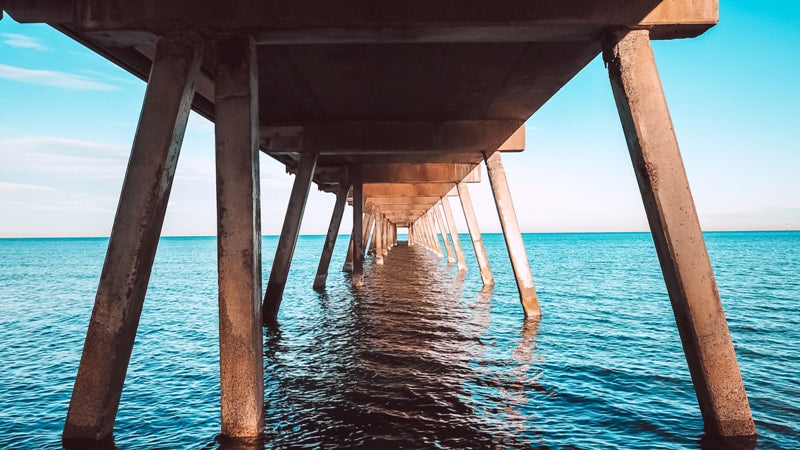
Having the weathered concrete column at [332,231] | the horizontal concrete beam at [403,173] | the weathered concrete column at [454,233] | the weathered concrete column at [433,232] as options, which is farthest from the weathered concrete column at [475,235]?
the weathered concrete column at [433,232]

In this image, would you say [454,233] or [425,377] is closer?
[425,377]

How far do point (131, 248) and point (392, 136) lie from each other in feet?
24.1

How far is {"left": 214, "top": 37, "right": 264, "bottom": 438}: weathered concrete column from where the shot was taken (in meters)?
4.49

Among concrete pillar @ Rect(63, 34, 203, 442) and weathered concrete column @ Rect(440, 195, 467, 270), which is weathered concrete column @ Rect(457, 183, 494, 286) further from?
concrete pillar @ Rect(63, 34, 203, 442)

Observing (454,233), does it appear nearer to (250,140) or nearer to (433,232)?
(433,232)

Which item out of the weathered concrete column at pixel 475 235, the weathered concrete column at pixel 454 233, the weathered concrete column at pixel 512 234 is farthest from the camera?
the weathered concrete column at pixel 454 233

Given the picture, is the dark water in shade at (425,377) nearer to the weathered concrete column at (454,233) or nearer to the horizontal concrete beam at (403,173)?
the horizontal concrete beam at (403,173)

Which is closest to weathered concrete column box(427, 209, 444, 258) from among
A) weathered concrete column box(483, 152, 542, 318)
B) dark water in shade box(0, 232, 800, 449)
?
dark water in shade box(0, 232, 800, 449)

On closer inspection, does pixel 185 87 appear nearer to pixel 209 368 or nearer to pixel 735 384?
pixel 209 368

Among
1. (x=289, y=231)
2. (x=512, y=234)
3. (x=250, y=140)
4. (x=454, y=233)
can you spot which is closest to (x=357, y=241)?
(x=289, y=231)

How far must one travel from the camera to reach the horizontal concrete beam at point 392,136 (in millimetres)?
11047

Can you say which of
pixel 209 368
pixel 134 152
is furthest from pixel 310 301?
pixel 134 152

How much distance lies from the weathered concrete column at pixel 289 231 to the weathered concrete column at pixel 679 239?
8026 mm

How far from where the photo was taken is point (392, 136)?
36.6 feet
